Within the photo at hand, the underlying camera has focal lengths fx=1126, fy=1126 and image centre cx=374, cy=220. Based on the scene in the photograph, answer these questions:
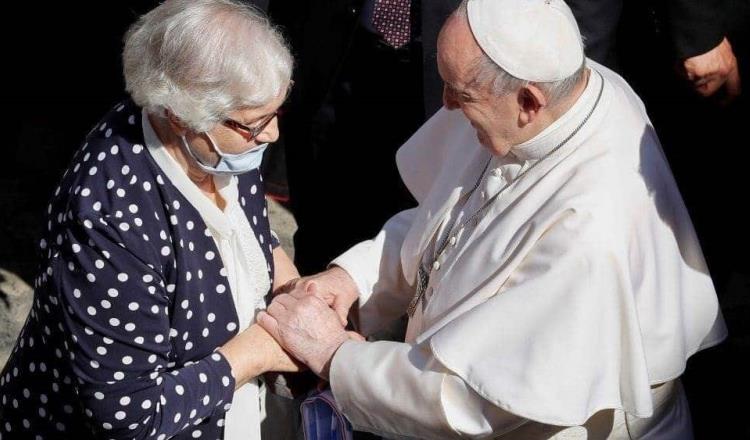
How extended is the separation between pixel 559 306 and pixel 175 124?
3.39 feet

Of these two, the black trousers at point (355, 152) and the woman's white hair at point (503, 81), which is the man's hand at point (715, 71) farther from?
the woman's white hair at point (503, 81)

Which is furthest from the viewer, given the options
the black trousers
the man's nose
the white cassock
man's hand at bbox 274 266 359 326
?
the black trousers

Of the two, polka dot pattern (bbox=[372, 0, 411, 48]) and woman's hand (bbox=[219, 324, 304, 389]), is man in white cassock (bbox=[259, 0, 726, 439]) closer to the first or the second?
woman's hand (bbox=[219, 324, 304, 389])

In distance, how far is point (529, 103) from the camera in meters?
2.81

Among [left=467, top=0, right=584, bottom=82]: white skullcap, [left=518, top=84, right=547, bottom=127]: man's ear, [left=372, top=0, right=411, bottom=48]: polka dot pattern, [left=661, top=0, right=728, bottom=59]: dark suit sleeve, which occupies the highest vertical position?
[left=467, top=0, right=584, bottom=82]: white skullcap

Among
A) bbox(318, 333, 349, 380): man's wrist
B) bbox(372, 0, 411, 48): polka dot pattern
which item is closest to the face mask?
bbox(318, 333, 349, 380): man's wrist

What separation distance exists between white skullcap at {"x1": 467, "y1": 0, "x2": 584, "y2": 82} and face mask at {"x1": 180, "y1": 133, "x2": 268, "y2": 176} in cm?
63

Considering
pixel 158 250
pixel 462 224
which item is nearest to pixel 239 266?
pixel 158 250

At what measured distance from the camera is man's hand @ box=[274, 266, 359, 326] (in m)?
3.32

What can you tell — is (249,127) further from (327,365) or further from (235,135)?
(327,365)

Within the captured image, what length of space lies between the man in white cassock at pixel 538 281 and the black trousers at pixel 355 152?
43.6 inches

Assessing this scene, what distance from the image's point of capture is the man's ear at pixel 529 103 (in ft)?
9.09

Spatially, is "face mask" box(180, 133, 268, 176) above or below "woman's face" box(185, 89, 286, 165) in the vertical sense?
below

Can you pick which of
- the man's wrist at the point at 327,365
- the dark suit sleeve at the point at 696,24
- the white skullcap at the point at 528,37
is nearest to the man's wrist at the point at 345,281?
the man's wrist at the point at 327,365
